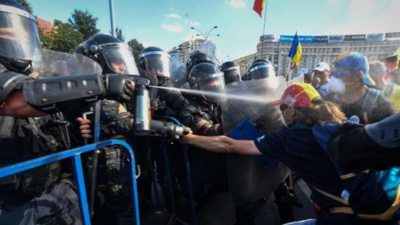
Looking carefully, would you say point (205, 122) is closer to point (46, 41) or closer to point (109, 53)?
point (109, 53)

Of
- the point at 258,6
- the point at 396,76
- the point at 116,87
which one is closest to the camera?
the point at 116,87

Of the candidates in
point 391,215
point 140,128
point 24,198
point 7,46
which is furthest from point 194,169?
point 7,46

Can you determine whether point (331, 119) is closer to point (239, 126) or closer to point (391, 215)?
point (391, 215)

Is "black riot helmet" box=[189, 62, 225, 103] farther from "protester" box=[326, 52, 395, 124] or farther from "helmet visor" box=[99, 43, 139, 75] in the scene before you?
"protester" box=[326, 52, 395, 124]

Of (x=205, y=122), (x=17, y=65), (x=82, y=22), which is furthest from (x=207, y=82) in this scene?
(x=82, y=22)

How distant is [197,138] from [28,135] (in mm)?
1406

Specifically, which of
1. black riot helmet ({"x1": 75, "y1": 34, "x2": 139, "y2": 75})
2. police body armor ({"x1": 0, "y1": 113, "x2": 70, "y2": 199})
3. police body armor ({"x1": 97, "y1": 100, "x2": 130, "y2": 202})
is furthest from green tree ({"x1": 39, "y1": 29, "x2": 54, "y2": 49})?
police body armor ({"x1": 0, "y1": 113, "x2": 70, "y2": 199})

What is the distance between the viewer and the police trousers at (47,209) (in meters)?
1.48

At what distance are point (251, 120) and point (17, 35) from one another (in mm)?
2129

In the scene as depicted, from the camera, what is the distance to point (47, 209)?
5.49 ft

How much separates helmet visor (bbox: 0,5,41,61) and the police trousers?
1129mm

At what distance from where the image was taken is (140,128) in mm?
1721

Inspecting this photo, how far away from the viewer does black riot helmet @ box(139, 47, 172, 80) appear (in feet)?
13.7

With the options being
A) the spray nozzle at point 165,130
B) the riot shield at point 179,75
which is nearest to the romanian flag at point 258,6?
the riot shield at point 179,75
